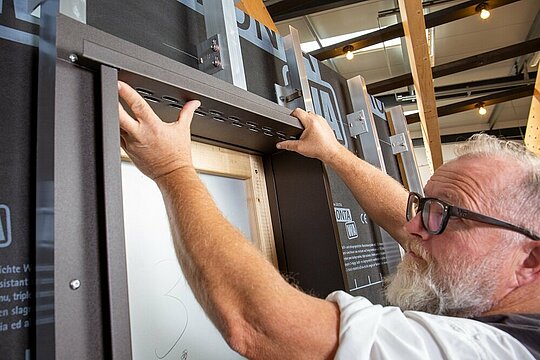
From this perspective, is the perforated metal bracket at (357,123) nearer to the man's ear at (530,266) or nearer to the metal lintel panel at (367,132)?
the metal lintel panel at (367,132)

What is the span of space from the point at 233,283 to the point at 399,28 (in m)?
3.15

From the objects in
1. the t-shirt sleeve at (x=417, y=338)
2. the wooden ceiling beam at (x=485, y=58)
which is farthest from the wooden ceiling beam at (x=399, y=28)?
the t-shirt sleeve at (x=417, y=338)

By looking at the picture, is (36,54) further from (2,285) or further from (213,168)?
(213,168)

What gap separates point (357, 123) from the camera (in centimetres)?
159

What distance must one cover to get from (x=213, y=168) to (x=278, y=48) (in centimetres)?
47

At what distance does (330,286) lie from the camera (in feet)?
3.83

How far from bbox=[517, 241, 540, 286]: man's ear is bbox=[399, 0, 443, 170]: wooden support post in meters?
1.27

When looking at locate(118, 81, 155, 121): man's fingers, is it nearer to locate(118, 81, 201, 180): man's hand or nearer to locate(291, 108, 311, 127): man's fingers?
locate(118, 81, 201, 180): man's hand

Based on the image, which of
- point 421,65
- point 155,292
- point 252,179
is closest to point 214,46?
point 252,179

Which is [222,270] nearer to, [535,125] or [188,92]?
[188,92]

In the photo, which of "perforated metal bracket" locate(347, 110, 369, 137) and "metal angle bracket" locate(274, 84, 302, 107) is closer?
"metal angle bracket" locate(274, 84, 302, 107)

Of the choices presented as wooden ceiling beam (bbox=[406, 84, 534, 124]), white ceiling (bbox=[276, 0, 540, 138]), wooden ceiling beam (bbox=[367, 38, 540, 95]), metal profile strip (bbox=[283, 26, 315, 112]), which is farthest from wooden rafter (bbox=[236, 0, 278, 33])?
wooden ceiling beam (bbox=[406, 84, 534, 124])

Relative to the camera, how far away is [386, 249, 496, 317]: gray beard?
80 centimetres

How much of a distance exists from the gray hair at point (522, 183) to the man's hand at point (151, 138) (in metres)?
0.60
